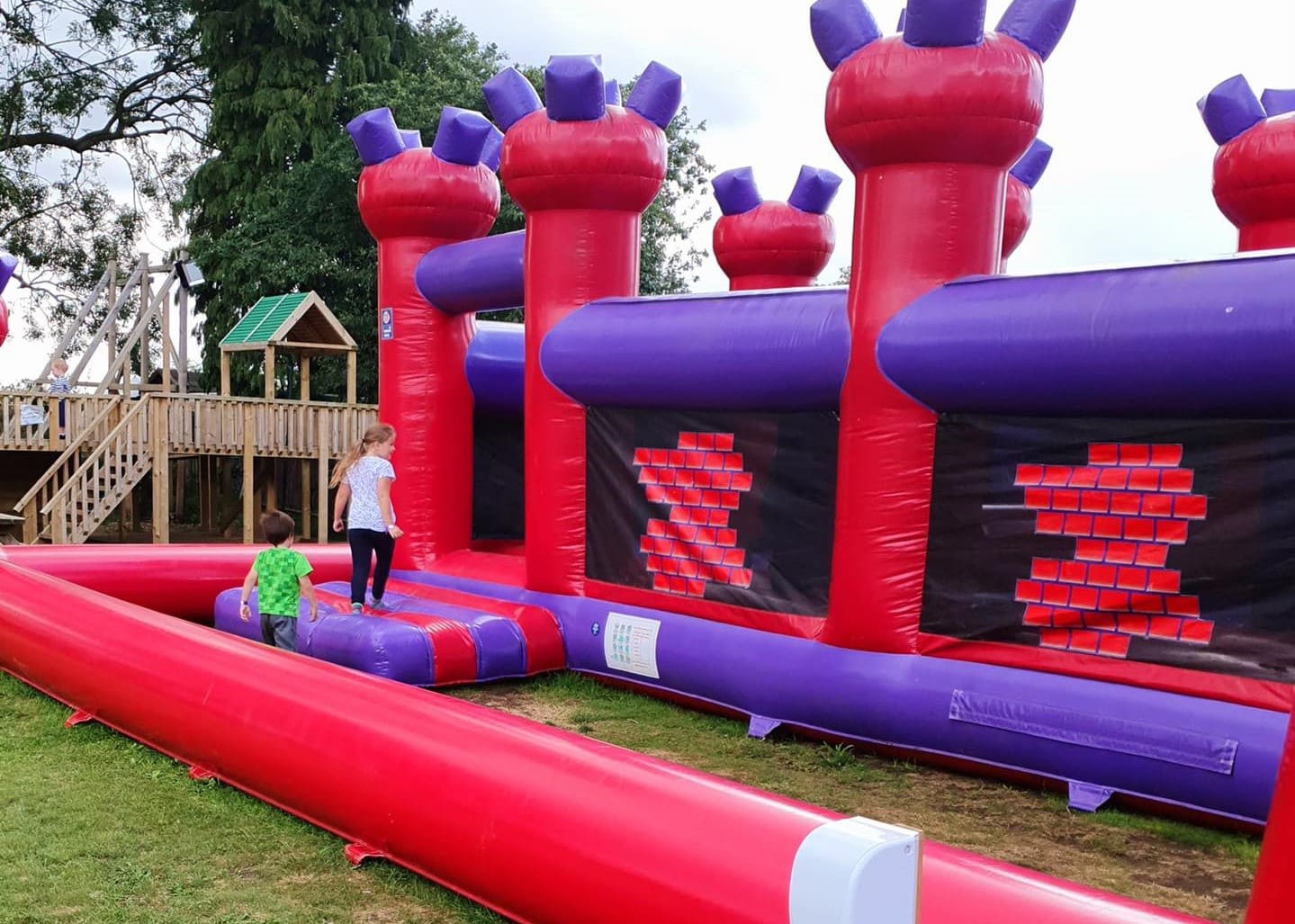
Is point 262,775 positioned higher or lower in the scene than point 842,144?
lower

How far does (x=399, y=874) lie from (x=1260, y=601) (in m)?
3.14

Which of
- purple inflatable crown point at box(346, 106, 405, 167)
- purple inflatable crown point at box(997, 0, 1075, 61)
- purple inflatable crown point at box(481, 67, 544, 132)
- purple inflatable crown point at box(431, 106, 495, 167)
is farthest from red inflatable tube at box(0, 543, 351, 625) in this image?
purple inflatable crown point at box(997, 0, 1075, 61)

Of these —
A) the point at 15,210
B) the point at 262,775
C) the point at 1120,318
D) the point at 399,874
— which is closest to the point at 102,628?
the point at 262,775

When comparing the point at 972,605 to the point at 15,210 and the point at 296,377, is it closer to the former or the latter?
the point at 296,377

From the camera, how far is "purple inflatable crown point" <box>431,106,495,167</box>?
802 centimetres

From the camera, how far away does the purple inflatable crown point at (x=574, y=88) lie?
6.80m

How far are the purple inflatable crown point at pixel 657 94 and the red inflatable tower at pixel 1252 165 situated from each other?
3050mm

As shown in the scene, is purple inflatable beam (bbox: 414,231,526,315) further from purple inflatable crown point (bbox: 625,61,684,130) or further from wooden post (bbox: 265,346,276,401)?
wooden post (bbox: 265,346,276,401)

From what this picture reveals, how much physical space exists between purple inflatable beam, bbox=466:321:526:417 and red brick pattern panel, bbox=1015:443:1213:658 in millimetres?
4155

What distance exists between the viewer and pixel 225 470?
1764cm

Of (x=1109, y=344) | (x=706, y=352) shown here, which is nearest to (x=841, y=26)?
(x=706, y=352)

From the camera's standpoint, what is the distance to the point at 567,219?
23.2ft

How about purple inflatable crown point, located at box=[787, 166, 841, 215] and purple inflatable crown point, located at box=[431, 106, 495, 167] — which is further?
purple inflatable crown point, located at box=[787, 166, 841, 215]

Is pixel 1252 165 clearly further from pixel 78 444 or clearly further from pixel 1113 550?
pixel 78 444
